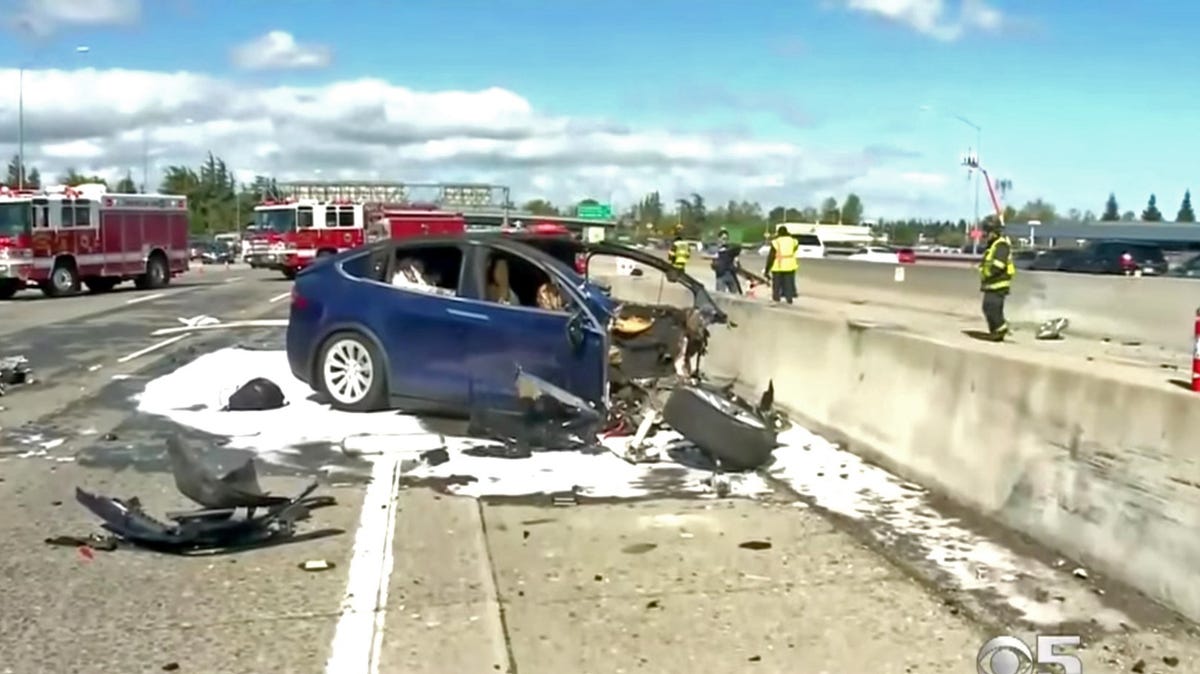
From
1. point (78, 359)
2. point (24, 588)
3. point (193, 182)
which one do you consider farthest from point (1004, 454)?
point (193, 182)

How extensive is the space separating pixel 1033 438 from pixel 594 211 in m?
82.9

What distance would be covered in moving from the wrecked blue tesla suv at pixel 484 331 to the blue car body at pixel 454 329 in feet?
0.04

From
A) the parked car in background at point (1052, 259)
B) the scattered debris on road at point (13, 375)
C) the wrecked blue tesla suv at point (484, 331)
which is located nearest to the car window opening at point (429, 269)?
the wrecked blue tesla suv at point (484, 331)

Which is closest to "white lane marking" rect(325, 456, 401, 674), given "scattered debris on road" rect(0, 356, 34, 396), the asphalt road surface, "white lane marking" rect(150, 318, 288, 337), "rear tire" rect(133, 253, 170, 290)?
the asphalt road surface

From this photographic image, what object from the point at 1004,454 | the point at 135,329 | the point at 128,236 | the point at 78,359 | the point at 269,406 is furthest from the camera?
the point at 128,236

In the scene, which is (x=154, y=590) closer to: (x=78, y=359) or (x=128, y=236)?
(x=78, y=359)

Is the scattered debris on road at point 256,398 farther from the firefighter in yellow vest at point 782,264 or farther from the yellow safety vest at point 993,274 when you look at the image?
the firefighter in yellow vest at point 782,264

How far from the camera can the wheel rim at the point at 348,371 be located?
11352mm

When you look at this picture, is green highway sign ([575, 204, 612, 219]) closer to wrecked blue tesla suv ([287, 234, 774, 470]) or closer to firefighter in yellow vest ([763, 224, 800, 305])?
firefighter in yellow vest ([763, 224, 800, 305])

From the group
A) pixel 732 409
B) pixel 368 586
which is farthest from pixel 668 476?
pixel 368 586

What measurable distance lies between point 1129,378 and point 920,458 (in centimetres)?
214

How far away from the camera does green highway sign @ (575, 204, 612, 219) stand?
88.6 meters

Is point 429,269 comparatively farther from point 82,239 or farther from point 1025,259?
point 1025,259

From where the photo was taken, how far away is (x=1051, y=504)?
695 centimetres
